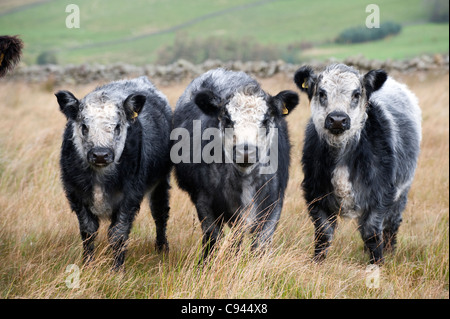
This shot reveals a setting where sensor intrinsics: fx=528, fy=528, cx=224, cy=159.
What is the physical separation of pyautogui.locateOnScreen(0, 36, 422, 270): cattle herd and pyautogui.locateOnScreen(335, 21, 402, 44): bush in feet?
66.5

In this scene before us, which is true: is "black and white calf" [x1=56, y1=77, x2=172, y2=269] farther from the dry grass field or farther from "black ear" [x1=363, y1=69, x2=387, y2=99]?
"black ear" [x1=363, y1=69, x2=387, y2=99]

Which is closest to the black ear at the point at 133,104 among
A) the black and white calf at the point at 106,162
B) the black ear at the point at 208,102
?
the black and white calf at the point at 106,162

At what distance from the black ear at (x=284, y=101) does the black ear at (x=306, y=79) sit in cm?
72

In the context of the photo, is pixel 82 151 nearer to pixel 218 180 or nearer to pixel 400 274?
pixel 218 180

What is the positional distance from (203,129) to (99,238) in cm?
177

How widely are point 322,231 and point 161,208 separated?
197 cm

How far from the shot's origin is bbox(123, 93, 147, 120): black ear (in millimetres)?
5000

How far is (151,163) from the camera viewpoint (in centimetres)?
552

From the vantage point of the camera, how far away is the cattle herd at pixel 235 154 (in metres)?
4.78

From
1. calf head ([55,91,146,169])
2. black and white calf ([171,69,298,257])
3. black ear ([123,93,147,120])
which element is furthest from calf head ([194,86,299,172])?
calf head ([55,91,146,169])

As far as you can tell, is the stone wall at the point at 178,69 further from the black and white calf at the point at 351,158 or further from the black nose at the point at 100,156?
the black nose at the point at 100,156

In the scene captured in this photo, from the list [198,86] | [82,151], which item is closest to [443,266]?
[198,86]

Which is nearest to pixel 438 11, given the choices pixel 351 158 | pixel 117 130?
pixel 351 158
